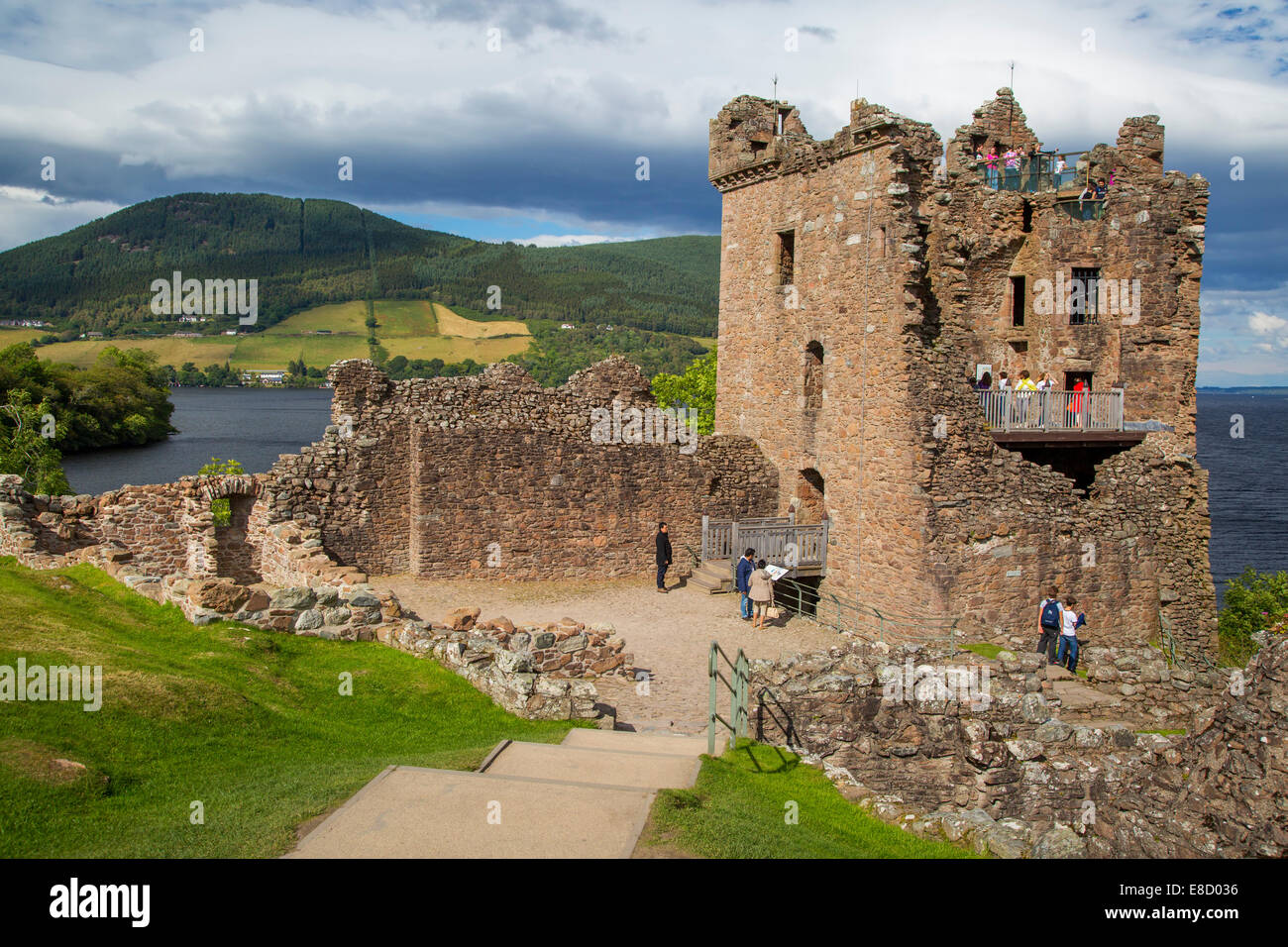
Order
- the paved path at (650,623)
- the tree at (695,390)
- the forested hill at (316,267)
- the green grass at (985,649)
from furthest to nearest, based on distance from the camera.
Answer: the forested hill at (316,267), the tree at (695,390), the green grass at (985,649), the paved path at (650,623)

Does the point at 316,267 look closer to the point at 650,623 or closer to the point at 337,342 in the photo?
the point at 337,342

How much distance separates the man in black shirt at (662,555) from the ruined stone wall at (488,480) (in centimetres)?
141

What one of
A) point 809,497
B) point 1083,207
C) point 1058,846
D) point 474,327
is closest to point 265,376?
point 474,327

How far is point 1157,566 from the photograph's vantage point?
2319cm

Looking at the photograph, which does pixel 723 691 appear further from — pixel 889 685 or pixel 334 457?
A: pixel 334 457

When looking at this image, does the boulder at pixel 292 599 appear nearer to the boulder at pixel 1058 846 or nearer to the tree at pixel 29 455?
the boulder at pixel 1058 846

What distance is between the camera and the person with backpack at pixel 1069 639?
61.2 feet

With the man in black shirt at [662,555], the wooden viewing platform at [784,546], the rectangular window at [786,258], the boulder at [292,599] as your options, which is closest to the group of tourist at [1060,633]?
the wooden viewing platform at [784,546]

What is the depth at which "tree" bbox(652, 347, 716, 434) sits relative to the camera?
52.4 metres

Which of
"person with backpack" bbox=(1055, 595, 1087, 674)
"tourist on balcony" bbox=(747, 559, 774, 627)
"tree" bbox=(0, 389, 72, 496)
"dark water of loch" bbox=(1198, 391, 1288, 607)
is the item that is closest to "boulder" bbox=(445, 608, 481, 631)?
"tourist on balcony" bbox=(747, 559, 774, 627)

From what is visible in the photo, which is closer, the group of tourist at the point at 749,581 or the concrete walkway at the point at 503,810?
the concrete walkway at the point at 503,810

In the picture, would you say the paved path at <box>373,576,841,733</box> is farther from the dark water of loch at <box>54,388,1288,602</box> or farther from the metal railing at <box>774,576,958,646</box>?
the dark water of loch at <box>54,388,1288,602</box>

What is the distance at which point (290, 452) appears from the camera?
298 feet
